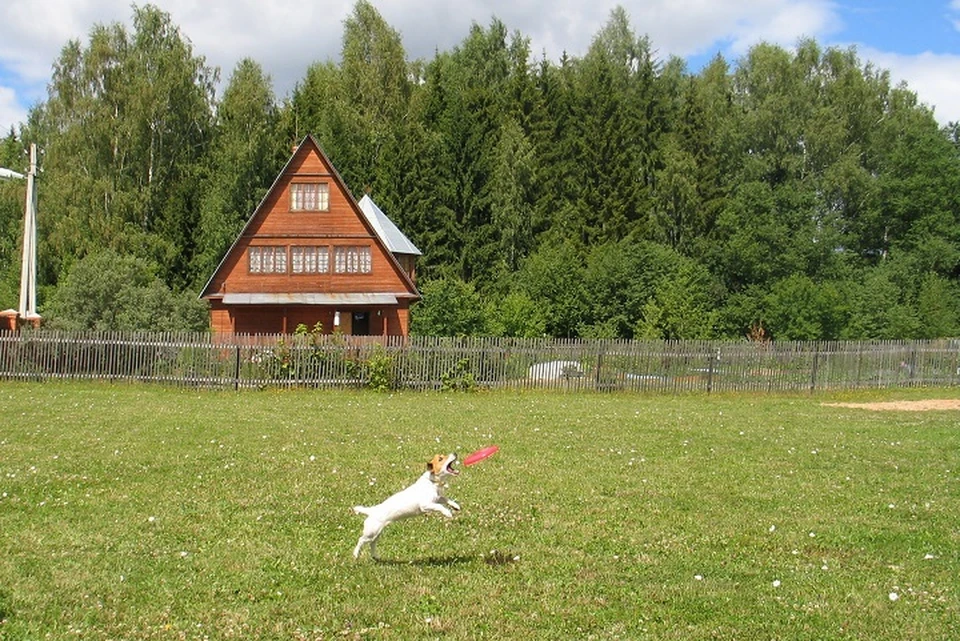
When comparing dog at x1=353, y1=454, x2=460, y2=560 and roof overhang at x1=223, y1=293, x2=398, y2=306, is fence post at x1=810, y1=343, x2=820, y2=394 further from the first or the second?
dog at x1=353, y1=454, x2=460, y2=560

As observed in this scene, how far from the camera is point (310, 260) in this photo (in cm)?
4247

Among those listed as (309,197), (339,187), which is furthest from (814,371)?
(309,197)

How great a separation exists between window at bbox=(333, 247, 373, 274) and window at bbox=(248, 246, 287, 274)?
7.91 feet

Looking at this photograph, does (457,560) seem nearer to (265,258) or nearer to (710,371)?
(710,371)

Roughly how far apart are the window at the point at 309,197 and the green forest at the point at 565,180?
11.5 meters

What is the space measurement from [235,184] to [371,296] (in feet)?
53.6

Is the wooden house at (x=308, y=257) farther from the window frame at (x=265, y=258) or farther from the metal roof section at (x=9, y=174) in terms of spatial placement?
the metal roof section at (x=9, y=174)

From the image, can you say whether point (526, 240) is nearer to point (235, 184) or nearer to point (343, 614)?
point (235, 184)

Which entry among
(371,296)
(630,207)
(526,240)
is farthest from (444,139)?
(371,296)

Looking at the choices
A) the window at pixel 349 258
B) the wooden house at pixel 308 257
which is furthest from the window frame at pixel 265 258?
the window at pixel 349 258

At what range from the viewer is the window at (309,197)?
42125mm

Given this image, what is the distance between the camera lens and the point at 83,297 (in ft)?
126

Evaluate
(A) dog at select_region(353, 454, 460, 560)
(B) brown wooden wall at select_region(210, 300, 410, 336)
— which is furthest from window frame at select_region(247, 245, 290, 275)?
(A) dog at select_region(353, 454, 460, 560)

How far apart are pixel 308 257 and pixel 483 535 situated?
Result: 34486 mm
